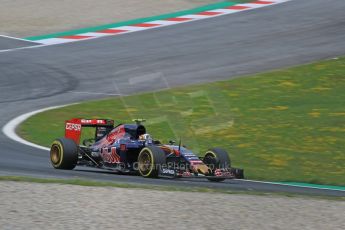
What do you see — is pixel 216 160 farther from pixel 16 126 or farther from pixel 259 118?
pixel 16 126

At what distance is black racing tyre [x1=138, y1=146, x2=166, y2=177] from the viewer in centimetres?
1378

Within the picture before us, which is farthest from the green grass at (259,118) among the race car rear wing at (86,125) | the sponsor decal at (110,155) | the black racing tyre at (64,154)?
the black racing tyre at (64,154)

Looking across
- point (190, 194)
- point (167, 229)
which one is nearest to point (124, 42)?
point (190, 194)

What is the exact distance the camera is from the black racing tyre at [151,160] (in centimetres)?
1378

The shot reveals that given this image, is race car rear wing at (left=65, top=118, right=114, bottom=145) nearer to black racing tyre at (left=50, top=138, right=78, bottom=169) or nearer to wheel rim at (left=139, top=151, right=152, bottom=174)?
black racing tyre at (left=50, top=138, right=78, bottom=169)

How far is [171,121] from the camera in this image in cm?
2070

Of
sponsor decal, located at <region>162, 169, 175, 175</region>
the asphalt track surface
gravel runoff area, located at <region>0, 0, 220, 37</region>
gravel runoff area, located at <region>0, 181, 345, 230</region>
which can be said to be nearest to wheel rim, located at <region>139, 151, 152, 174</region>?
sponsor decal, located at <region>162, 169, 175, 175</region>

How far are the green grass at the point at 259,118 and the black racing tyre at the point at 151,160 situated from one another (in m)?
2.31

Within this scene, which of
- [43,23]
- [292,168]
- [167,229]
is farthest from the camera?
[43,23]

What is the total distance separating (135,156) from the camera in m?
14.6

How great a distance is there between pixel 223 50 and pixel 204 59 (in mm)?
1206

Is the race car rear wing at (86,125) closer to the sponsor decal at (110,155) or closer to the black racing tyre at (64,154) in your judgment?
the black racing tyre at (64,154)

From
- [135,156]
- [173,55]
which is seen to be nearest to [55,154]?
[135,156]

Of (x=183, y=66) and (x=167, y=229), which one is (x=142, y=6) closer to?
(x=183, y=66)
